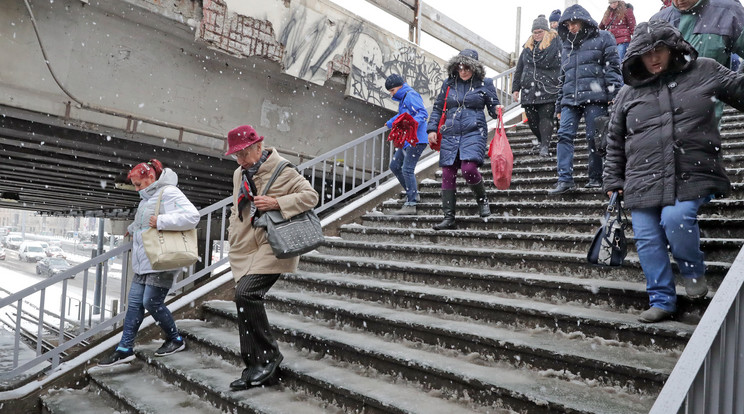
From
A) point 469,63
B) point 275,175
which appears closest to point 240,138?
point 275,175

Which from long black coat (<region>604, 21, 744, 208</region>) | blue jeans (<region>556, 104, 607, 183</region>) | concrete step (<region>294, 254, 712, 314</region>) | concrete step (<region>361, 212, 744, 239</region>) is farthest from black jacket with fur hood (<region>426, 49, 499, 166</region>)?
long black coat (<region>604, 21, 744, 208</region>)

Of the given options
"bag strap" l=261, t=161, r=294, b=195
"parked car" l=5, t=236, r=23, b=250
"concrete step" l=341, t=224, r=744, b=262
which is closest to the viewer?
"bag strap" l=261, t=161, r=294, b=195

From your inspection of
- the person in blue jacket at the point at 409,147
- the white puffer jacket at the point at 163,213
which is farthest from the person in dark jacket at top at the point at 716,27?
the white puffer jacket at the point at 163,213

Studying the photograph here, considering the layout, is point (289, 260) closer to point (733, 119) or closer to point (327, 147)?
point (733, 119)

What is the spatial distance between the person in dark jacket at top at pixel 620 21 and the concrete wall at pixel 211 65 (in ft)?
13.3

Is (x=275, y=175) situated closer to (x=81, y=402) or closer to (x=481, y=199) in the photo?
(x=81, y=402)

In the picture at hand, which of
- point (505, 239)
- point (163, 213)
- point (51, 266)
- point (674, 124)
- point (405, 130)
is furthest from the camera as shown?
point (51, 266)

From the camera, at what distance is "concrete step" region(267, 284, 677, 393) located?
2.49 metres

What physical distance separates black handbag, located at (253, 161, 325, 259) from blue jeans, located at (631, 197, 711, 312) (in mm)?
1931

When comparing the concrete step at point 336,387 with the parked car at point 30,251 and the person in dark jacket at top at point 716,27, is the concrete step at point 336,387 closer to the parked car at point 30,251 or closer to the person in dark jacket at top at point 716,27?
the person in dark jacket at top at point 716,27

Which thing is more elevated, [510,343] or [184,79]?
[184,79]

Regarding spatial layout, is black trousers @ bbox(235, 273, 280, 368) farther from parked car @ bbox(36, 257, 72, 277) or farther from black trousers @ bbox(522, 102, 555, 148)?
parked car @ bbox(36, 257, 72, 277)

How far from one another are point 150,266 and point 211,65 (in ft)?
15.5

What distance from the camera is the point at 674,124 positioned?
2807 millimetres
